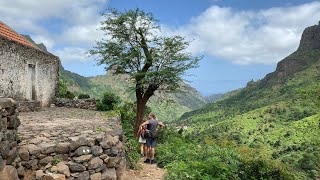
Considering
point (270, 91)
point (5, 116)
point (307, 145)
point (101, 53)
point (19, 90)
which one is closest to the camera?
point (5, 116)

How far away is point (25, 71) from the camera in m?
19.2

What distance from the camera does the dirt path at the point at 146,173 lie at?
10.8m

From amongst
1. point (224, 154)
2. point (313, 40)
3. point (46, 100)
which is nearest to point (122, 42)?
point (46, 100)

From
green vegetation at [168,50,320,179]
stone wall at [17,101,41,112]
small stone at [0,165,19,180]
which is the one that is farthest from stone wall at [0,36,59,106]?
green vegetation at [168,50,320,179]

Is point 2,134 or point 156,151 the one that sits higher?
point 2,134

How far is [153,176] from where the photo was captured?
448 inches

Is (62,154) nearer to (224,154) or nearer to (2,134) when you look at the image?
(2,134)

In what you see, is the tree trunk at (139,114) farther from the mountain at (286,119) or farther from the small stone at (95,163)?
the small stone at (95,163)

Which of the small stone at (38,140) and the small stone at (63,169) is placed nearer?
the small stone at (63,169)

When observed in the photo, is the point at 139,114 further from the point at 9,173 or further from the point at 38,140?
the point at 9,173

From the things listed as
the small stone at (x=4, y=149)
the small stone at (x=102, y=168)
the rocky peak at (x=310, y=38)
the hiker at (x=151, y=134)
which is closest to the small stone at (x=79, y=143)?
the small stone at (x=102, y=168)

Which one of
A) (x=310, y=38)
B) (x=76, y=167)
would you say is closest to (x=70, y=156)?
(x=76, y=167)

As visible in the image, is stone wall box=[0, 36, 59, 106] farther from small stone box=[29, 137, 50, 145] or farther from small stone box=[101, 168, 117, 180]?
small stone box=[101, 168, 117, 180]

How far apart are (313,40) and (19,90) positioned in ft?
566
